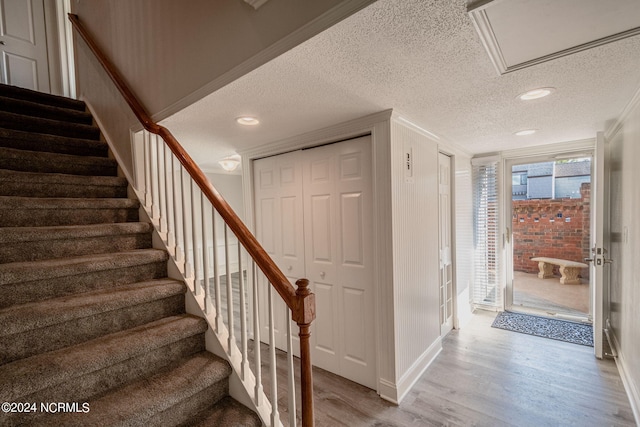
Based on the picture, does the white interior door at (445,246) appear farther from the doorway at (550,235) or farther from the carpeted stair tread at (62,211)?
the carpeted stair tread at (62,211)

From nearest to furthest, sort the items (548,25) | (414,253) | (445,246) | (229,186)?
(548,25), (414,253), (445,246), (229,186)

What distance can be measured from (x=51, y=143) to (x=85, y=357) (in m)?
1.94

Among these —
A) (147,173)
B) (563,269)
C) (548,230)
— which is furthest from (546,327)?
(147,173)

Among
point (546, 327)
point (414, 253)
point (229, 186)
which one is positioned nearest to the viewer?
point (414, 253)

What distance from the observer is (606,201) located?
268 cm

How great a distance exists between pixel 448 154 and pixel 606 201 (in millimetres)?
1468

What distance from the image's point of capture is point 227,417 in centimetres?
134

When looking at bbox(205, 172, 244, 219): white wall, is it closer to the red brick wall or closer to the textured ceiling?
the textured ceiling

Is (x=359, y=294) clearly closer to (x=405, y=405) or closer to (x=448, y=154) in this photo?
(x=405, y=405)

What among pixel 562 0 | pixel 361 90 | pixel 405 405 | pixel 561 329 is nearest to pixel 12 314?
pixel 361 90

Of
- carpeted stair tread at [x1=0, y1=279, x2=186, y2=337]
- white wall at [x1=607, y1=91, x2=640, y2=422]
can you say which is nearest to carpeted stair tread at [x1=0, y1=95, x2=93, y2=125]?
carpeted stair tread at [x1=0, y1=279, x2=186, y2=337]

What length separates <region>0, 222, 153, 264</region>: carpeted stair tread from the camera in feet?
4.94

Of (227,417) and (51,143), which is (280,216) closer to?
(227,417)

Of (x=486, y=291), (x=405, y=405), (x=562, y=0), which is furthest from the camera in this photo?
(x=486, y=291)
